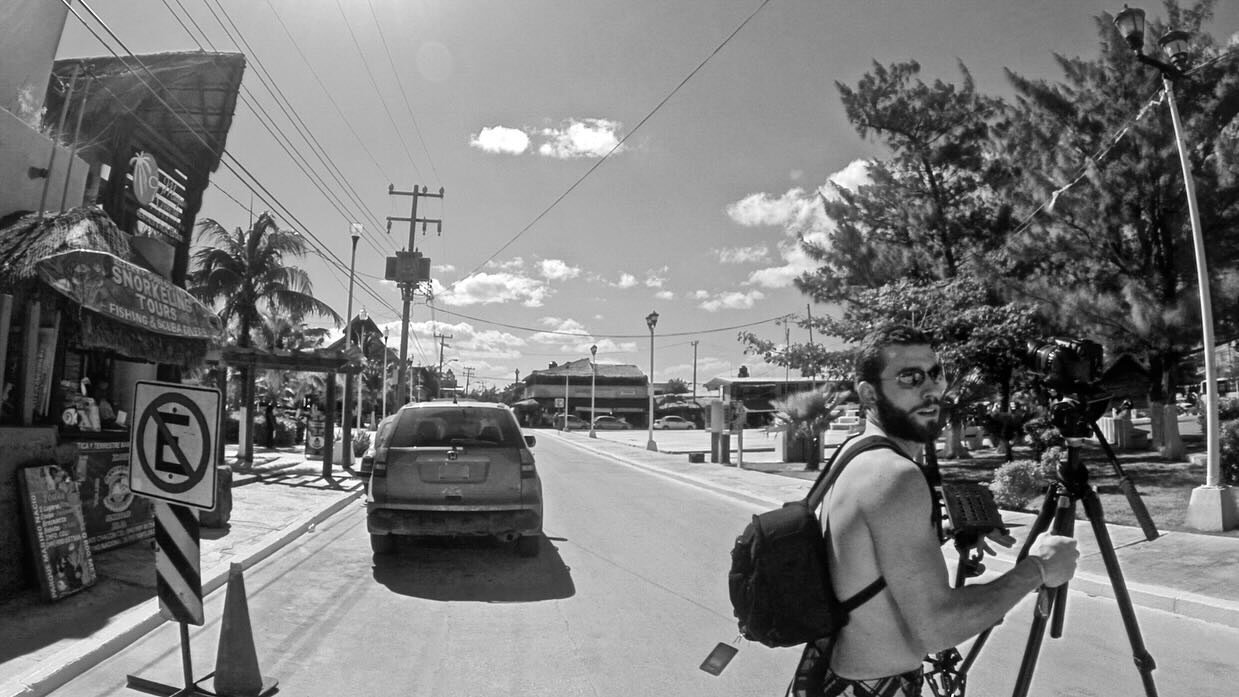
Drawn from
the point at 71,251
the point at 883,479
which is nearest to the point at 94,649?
the point at 71,251

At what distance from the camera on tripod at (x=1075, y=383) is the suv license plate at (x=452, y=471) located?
646cm

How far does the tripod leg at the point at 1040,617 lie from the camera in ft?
6.84

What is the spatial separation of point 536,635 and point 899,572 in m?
4.38

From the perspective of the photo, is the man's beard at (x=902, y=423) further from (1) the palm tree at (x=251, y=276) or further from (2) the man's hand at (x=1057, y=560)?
(1) the palm tree at (x=251, y=276)

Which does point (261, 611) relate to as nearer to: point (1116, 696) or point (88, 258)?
point (88, 258)

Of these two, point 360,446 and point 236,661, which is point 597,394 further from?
point 236,661

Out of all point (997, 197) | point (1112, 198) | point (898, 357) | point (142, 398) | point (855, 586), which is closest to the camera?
→ point (855, 586)

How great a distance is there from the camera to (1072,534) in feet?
7.39

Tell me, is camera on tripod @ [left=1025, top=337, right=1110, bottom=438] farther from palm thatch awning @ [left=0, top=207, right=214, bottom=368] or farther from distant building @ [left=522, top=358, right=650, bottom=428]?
distant building @ [left=522, top=358, right=650, bottom=428]

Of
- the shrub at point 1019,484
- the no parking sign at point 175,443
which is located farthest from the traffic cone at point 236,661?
the shrub at point 1019,484

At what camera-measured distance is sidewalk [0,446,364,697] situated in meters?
4.63

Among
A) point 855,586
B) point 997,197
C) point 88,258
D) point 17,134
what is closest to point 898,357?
point 855,586

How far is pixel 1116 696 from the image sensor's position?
14.8 feet

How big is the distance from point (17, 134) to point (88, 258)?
2447 mm
